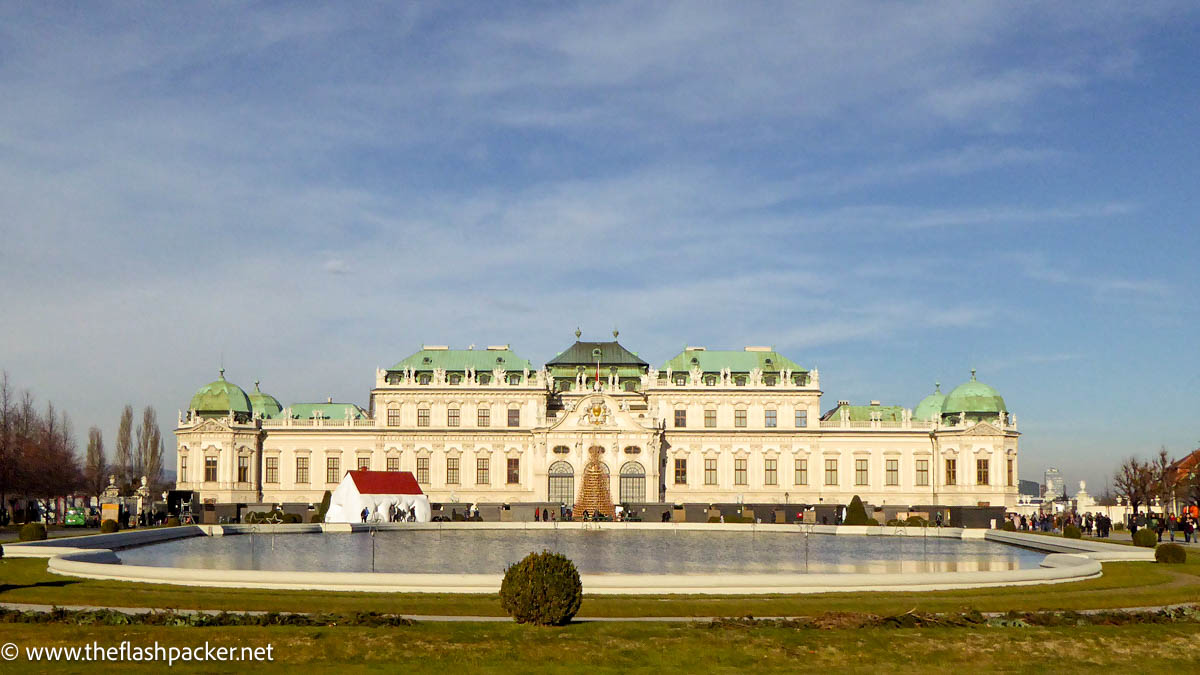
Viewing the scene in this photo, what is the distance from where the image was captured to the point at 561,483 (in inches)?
4208

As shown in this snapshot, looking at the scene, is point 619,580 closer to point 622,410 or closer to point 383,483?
point 383,483

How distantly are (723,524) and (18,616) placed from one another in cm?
5475

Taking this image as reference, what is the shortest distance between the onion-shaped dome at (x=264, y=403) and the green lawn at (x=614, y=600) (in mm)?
84276

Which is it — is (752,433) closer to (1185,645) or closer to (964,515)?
(964,515)

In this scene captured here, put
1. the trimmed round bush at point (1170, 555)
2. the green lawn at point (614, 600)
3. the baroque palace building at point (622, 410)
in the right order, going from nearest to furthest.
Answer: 1. the green lawn at point (614, 600)
2. the trimmed round bush at point (1170, 555)
3. the baroque palace building at point (622, 410)

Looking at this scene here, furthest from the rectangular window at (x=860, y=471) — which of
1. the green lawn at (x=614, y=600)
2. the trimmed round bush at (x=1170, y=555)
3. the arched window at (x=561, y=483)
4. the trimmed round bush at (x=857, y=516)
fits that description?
the green lawn at (x=614, y=600)

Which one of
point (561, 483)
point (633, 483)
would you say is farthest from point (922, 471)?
point (561, 483)

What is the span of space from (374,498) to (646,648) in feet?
180

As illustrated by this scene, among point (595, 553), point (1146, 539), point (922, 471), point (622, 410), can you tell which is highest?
point (622, 410)

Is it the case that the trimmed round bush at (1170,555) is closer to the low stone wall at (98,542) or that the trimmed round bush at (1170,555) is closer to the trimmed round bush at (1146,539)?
the trimmed round bush at (1146,539)

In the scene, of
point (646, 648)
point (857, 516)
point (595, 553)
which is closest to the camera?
point (646, 648)

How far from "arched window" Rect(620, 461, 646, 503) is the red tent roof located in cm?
2929

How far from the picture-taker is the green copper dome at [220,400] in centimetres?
11138

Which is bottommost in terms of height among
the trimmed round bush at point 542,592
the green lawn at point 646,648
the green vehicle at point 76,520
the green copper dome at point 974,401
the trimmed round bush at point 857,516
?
the trimmed round bush at point 857,516
